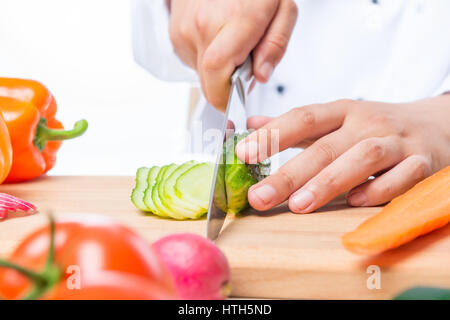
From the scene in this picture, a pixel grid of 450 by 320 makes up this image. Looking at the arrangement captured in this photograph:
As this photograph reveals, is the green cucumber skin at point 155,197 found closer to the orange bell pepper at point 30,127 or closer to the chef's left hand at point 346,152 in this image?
the chef's left hand at point 346,152

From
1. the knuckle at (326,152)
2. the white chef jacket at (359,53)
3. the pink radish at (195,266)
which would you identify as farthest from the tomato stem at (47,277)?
the white chef jacket at (359,53)

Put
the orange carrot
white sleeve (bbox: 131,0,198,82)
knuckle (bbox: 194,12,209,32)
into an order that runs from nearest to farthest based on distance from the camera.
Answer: the orange carrot, knuckle (bbox: 194,12,209,32), white sleeve (bbox: 131,0,198,82)

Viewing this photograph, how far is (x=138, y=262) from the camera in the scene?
34cm

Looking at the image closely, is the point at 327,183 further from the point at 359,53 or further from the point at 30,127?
the point at 359,53

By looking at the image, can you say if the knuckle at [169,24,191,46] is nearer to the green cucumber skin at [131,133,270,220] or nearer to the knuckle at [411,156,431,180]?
the green cucumber skin at [131,133,270,220]

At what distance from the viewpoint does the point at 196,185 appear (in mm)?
1105

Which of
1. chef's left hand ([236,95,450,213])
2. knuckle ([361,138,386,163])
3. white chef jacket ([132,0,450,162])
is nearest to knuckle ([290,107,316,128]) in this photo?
chef's left hand ([236,95,450,213])

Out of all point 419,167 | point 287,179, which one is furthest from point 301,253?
point 419,167

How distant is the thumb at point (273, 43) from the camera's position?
1350mm

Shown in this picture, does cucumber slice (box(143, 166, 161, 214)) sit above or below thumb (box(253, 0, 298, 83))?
below

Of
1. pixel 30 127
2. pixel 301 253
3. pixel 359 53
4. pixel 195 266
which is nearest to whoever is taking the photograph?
pixel 195 266

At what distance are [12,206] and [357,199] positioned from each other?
716 mm

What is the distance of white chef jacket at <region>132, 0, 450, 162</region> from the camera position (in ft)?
6.33
